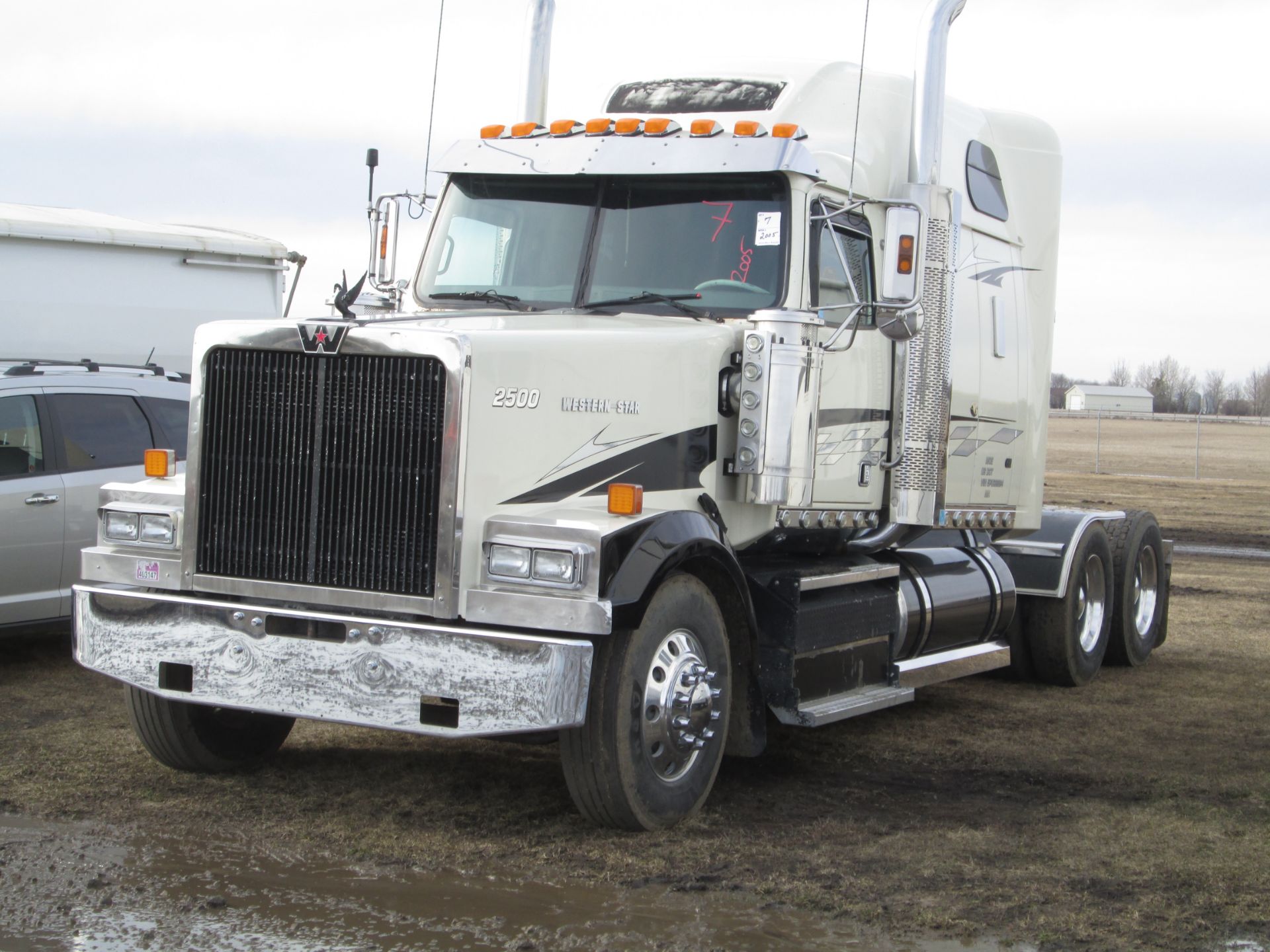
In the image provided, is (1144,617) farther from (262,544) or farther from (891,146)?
(262,544)

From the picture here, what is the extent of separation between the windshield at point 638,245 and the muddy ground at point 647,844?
2.38 meters

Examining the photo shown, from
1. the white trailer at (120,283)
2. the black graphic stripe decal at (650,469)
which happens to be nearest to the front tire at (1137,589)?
the black graphic stripe decal at (650,469)

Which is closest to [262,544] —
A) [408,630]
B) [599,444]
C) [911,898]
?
[408,630]

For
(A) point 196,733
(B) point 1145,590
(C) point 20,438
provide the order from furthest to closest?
1. (B) point 1145,590
2. (C) point 20,438
3. (A) point 196,733

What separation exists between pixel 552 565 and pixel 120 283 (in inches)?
342

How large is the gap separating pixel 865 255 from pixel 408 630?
351 centimetres

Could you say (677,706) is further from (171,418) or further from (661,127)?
(171,418)

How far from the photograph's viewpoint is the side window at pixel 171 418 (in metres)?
10.1

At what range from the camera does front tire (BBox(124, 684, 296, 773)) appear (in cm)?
657

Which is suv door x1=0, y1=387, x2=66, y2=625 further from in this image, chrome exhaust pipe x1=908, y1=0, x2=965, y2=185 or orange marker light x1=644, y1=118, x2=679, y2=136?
chrome exhaust pipe x1=908, y1=0, x2=965, y2=185

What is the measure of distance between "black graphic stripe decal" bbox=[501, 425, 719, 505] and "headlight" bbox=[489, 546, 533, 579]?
0.86ft

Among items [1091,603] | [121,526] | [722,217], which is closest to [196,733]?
[121,526]

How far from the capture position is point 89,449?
9.61 meters

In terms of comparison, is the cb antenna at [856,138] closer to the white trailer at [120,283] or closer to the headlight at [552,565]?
the headlight at [552,565]
